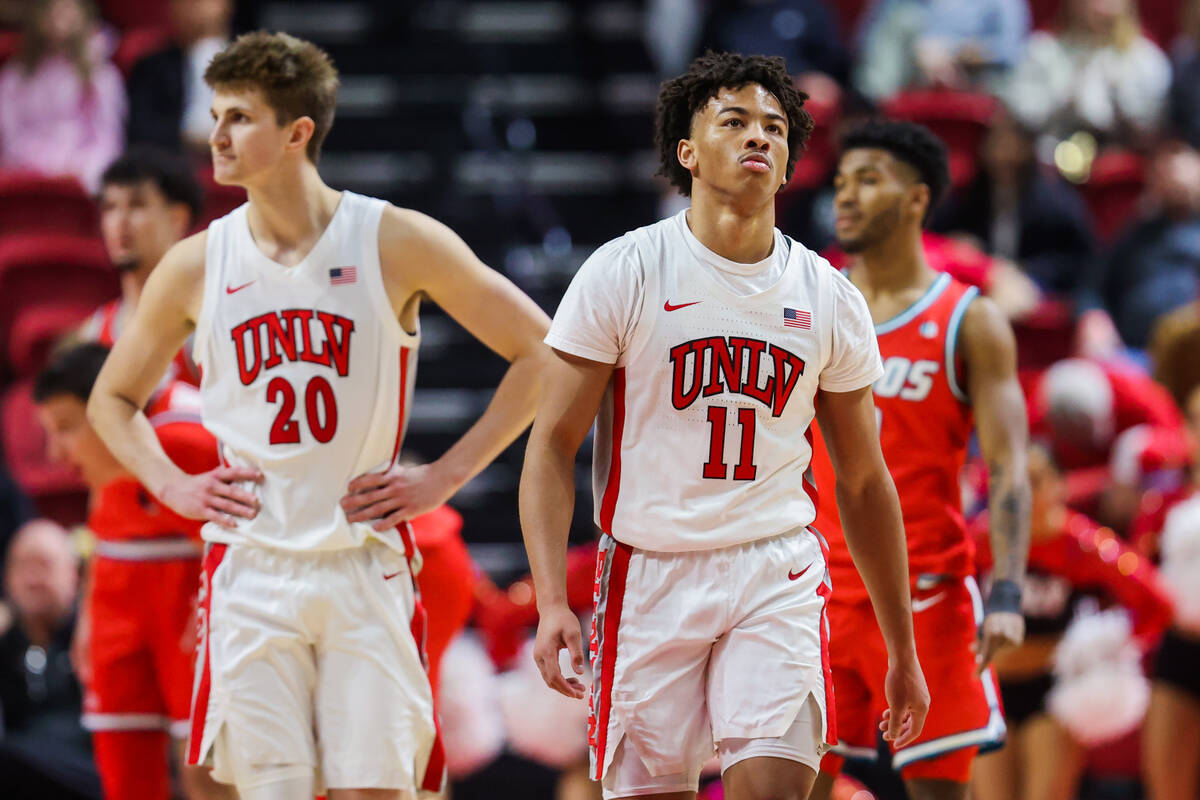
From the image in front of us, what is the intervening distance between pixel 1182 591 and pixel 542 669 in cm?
420

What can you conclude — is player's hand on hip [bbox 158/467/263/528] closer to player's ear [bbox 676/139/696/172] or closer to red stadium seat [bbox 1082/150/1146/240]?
player's ear [bbox 676/139/696/172]

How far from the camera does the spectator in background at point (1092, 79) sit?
10312 millimetres

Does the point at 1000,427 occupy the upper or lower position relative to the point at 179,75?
lower

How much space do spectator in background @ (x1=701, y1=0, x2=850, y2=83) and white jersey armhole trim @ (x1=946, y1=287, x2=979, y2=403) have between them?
5737 millimetres

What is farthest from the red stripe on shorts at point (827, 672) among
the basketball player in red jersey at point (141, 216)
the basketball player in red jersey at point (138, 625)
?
the basketball player in red jersey at point (141, 216)

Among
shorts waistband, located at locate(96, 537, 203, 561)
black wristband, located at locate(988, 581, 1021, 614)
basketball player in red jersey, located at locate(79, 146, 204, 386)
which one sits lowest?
black wristband, located at locate(988, 581, 1021, 614)

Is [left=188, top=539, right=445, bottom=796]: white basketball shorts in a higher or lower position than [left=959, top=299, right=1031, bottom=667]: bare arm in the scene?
lower

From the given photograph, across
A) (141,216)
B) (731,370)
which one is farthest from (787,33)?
(731,370)

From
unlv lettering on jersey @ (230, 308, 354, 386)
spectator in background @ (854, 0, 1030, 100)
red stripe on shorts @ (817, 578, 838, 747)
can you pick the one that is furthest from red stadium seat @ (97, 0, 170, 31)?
red stripe on shorts @ (817, 578, 838, 747)

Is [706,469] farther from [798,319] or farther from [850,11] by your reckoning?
[850,11]

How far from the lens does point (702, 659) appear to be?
3.61 metres

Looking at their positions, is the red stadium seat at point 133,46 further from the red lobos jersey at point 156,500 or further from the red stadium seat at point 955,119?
the red lobos jersey at point 156,500

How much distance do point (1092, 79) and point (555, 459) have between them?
25.7 feet

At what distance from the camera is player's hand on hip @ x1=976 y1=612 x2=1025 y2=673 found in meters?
4.61
